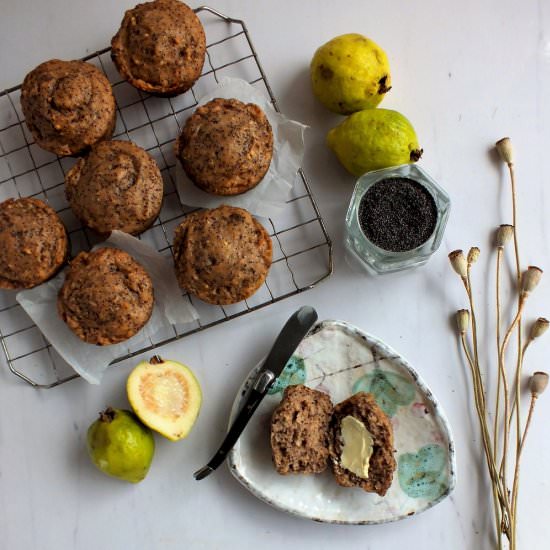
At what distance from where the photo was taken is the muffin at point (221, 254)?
233 centimetres

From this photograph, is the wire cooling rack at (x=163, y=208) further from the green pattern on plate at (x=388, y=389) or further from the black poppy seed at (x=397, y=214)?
the green pattern on plate at (x=388, y=389)

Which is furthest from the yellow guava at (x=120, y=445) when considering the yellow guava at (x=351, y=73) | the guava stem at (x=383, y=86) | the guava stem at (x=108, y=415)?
the guava stem at (x=383, y=86)

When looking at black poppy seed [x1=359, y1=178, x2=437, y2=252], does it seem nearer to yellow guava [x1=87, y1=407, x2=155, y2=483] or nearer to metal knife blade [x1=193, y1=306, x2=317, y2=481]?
metal knife blade [x1=193, y1=306, x2=317, y2=481]

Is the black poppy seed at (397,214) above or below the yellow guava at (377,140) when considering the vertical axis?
below

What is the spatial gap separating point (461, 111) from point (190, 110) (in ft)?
3.95

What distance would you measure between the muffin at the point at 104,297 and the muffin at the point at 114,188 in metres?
0.13

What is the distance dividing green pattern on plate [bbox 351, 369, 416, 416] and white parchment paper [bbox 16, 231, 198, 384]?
78 centimetres

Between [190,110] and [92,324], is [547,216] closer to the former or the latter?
[190,110]

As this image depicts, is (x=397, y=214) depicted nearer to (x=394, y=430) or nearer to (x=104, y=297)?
(x=394, y=430)

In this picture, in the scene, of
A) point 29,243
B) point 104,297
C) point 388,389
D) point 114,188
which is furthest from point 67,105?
point 388,389

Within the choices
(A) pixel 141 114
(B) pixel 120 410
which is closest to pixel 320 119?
(A) pixel 141 114

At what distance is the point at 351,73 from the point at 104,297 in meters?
1.30

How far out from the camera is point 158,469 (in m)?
2.64

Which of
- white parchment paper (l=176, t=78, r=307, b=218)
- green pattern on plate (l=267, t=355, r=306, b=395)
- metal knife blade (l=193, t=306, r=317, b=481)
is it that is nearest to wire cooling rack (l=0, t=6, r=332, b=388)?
white parchment paper (l=176, t=78, r=307, b=218)
